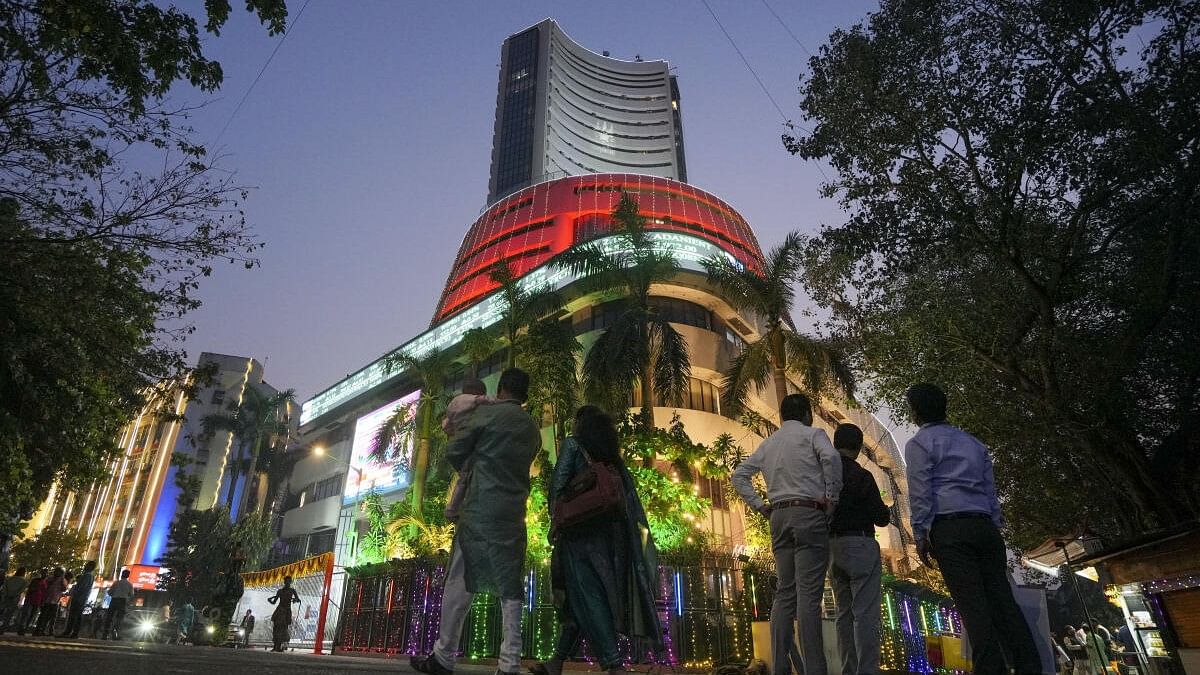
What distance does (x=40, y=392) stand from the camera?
28.6 ft

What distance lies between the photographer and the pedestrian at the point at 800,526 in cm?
387

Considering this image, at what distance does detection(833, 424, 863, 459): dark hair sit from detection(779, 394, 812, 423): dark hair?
466 mm

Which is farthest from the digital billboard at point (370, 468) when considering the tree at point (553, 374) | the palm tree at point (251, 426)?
the palm tree at point (251, 426)

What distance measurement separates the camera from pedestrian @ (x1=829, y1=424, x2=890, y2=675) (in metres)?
3.94

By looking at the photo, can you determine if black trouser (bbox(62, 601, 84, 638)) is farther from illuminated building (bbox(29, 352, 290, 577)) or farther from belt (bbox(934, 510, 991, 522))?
illuminated building (bbox(29, 352, 290, 577))

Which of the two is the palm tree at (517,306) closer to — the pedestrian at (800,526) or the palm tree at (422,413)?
the palm tree at (422,413)

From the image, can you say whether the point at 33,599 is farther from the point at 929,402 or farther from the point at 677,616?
the point at 929,402

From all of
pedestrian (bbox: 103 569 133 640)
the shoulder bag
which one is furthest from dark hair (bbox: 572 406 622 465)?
pedestrian (bbox: 103 569 133 640)

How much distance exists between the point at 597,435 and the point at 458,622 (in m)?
1.29

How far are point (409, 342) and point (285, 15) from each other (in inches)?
1085

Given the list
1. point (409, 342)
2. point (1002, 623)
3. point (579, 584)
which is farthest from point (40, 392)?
point (409, 342)

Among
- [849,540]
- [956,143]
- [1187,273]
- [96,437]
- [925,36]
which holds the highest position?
[925,36]

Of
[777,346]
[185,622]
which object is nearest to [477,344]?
[777,346]

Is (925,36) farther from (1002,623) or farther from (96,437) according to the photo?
(96,437)
